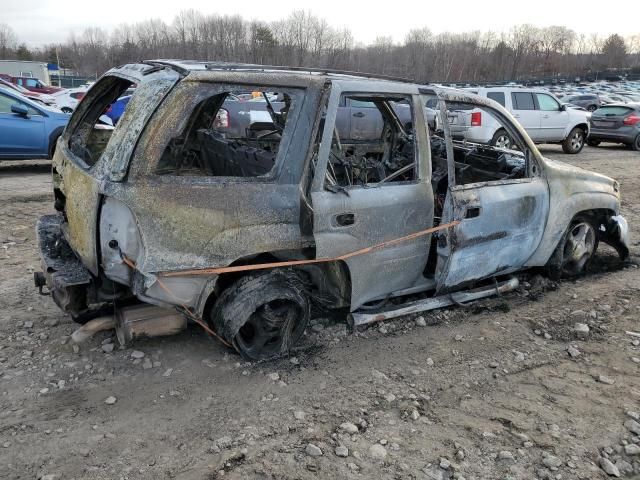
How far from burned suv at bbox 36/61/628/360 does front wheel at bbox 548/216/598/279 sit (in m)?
0.27

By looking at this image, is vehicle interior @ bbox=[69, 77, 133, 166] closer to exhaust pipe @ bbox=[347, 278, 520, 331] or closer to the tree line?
exhaust pipe @ bbox=[347, 278, 520, 331]

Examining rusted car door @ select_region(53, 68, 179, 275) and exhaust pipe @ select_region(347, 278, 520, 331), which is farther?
exhaust pipe @ select_region(347, 278, 520, 331)

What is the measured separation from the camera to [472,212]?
401cm

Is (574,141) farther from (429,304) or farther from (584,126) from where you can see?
(429,304)

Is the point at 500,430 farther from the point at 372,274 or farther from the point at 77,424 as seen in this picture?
the point at 77,424

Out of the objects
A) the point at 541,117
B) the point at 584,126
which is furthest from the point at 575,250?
the point at 584,126

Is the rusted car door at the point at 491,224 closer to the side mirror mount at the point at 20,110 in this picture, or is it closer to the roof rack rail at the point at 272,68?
the roof rack rail at the point at 272,68

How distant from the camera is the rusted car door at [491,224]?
3951mm

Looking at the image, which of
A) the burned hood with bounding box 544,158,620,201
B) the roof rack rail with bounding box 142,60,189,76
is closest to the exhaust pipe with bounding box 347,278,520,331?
the burned hood with bounding box 544,158,620,201

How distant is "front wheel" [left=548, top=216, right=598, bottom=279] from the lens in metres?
4.99

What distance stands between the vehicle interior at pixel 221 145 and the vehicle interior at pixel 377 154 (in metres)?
0.47

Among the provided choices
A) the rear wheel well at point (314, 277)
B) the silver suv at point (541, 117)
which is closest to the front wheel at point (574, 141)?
the silver suv at point (541, 117)

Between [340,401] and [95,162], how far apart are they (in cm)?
210

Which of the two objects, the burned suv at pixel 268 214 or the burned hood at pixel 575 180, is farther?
the burned hood at pixel 575 180
